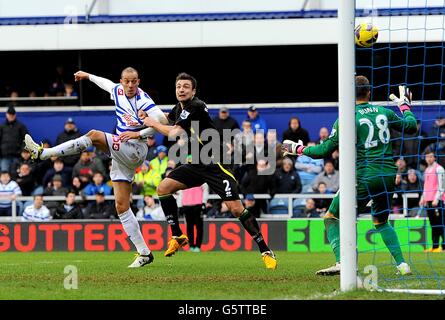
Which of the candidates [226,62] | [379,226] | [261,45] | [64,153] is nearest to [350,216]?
[379,226]

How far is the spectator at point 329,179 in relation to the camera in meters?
21.2

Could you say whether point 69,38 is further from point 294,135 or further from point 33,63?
point 294,135

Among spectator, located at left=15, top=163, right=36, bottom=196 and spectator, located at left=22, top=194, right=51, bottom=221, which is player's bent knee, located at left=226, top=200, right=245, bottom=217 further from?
spectator, located at left=15, top=163, right=36, bottom=196

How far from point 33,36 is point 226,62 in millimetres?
5199

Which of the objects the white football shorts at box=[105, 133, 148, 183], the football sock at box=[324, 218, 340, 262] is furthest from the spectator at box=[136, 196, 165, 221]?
the football sock at box=[324, 218, 340, 262]

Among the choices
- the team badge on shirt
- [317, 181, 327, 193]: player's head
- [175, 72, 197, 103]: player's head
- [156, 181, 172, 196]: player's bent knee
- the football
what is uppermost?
the football

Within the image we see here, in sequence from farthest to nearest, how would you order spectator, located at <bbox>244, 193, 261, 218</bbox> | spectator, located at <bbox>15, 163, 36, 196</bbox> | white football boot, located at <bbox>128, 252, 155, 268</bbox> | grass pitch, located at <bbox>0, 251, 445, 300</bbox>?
spectator, located at <bbox>15, 163, 36, 196</bbox>
spectator, located at <bbox>244, 193, 261, 218</bbox>
white football boot, located at <bbox>128, 252, 155, 268</bbox>
grass pitch, located at <bbox>0, 251, 445, 300</bbox>

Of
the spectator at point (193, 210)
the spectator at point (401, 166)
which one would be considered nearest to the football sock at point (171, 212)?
the spectator at point (193, 210)

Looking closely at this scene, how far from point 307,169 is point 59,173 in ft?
19.1

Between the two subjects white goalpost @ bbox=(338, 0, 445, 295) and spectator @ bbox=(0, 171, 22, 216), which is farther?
spectator @ bbox=(0, 171, 22, 216)

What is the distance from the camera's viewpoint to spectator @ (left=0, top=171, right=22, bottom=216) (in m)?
22.2

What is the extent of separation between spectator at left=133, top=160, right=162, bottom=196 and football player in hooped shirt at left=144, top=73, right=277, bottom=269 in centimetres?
890

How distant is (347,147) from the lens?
30.2ft

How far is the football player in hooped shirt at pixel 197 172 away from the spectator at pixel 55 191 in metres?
9.66
